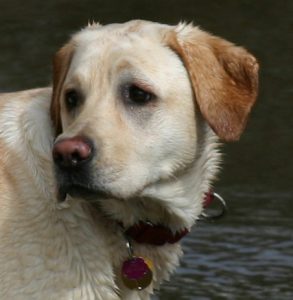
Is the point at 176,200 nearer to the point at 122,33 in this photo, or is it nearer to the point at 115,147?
the point at 115,147

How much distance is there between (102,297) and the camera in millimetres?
4551

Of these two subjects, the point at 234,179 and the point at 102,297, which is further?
the point at 234,179

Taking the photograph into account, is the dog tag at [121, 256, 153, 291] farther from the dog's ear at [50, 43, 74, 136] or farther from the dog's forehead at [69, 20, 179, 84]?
the dog's forehead at [69, 20, 179, 84]

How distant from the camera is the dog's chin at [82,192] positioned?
4270mm

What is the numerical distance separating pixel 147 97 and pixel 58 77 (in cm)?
42

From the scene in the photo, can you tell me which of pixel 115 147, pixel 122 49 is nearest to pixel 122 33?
pixel 122 49

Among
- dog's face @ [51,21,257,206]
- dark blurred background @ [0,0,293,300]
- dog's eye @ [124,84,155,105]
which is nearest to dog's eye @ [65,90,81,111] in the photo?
dog's face @ [51,21,257,206]

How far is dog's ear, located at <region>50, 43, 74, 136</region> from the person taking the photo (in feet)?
15.1

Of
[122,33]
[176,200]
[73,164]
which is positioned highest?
[122,33]

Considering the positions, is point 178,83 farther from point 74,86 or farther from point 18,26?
point 18,26

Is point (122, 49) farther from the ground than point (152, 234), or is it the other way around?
point (122, 49)

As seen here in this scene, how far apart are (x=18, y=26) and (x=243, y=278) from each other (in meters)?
5.40

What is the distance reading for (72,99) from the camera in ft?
14.9

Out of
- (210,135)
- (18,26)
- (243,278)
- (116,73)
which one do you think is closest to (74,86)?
(116,73)
